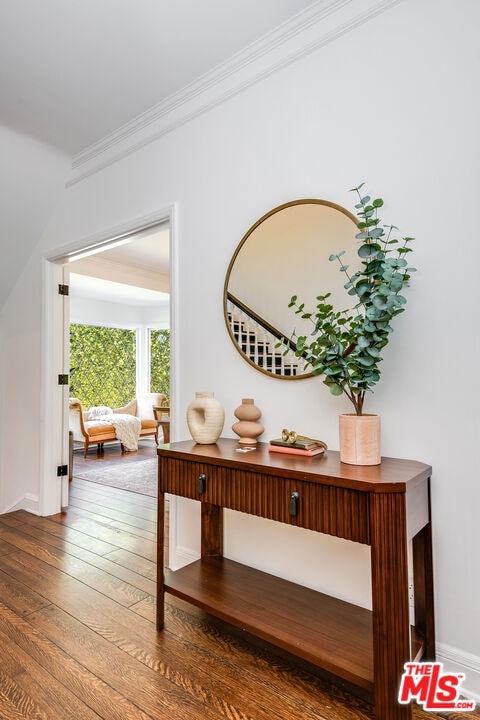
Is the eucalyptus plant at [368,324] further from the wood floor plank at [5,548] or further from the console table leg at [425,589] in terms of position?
the wood floor plank at [5,548]

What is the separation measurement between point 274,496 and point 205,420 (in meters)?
0.53

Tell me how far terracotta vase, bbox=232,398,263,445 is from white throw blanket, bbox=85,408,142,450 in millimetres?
4691

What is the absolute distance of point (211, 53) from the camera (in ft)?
6.89

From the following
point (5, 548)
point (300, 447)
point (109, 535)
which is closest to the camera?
point (300, 447)

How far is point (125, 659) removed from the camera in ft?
5.21

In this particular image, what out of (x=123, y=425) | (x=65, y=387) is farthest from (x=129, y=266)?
(x=123, y=425)

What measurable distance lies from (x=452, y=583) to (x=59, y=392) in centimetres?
291

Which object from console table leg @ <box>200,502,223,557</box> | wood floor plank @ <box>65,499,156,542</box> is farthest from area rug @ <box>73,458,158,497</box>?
console table leg @ <box>200,502,223,557</box>

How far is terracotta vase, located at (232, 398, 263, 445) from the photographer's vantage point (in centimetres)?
186

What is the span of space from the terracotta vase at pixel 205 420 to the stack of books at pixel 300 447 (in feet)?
0.98

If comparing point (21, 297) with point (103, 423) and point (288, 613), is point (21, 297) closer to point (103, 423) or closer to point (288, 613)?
point (103, 423)

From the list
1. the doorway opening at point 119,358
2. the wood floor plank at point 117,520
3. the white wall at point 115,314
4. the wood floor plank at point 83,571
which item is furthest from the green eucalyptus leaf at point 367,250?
the white wall at point 115,314

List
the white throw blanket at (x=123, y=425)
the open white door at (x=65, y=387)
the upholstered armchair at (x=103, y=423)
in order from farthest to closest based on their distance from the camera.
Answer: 1. the white throw blanket at (x=123, y=425)
2. the upholstered armchair at (x=103, y=423)
3. the open white door at (x=65, y=387)

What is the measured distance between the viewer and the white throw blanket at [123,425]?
6.25 meters
